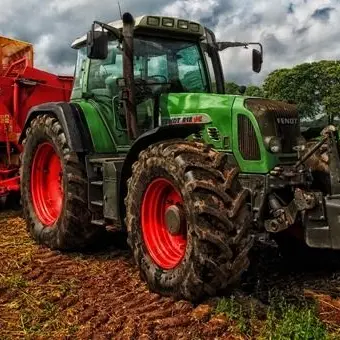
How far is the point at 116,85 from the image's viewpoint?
20.1 feet

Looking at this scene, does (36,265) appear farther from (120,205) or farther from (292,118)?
(292,118)

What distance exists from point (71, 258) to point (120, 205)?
109cm

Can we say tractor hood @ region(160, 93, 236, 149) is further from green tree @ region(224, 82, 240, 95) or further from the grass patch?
the grass patch

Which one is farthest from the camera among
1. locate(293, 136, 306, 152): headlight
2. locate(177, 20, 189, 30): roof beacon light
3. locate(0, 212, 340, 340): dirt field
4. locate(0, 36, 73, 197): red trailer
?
locate(0, 36, 73, 197): red trailer

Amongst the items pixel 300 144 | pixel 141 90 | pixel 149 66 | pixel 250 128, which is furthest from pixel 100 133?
pixel 300 144

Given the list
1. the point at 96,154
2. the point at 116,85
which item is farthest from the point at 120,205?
the point at 116,85

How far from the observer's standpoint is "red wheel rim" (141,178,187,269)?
192 inches

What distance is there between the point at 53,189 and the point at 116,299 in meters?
2.68

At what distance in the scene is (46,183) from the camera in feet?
23.2

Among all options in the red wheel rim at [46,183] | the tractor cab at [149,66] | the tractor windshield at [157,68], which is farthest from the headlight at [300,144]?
the red wheel rim at [46,183]

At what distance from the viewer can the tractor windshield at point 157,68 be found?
234 inches

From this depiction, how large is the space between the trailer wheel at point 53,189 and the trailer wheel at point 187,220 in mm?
1156

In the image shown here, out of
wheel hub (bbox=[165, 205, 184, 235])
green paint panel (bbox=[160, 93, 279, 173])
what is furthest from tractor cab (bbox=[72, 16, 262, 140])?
wheel hub (bbox=[165, 205, 184, 235])

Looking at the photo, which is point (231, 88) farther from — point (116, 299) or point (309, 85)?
point (309, 85)
